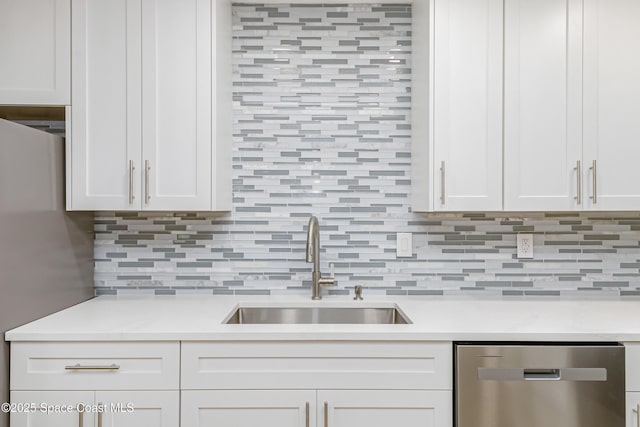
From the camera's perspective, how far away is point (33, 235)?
164 cm

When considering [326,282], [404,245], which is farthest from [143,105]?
[404,245]

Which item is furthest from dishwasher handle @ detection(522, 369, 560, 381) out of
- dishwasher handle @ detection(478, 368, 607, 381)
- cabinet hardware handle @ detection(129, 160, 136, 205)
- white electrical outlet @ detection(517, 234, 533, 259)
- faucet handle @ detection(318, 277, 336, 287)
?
cabinet hardware handle @ detection(129, 160, 136, 205)

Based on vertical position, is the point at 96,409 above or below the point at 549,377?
below

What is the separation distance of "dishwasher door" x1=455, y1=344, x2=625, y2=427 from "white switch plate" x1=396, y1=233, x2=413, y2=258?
2.39 ft

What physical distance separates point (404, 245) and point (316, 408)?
914mm

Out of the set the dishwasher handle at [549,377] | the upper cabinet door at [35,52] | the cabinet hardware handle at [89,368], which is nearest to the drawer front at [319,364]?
the dishwasher handle at [549,377]

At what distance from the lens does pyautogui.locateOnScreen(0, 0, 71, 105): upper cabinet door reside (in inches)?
69.6

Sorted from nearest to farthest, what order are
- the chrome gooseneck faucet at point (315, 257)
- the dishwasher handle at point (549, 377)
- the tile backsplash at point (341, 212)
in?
the dishwasher handle at point (549, 377) < the chrome gooseneck faucet at point (315, 257) < the tile backsplash at point (341, 212)

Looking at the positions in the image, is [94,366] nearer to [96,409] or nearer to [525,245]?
[96,409]

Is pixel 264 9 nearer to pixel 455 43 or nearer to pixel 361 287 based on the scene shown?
pixel 455 43

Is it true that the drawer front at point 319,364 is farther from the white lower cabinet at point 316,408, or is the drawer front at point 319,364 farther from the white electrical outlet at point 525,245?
the white electrical outlet at point 525,245

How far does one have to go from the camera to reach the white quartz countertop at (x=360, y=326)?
1.49 metres

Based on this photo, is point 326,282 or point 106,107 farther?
point 326,282

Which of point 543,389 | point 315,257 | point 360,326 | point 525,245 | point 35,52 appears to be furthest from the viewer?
point 525,245
